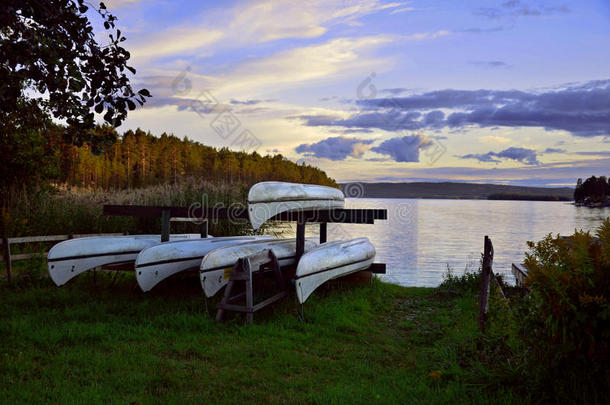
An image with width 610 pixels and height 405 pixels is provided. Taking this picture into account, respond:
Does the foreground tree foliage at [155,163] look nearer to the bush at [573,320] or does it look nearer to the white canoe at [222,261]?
the white canoe at [222,261]

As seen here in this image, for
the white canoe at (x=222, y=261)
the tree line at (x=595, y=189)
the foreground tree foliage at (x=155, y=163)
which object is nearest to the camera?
the white canoe at (x=222, y=261)

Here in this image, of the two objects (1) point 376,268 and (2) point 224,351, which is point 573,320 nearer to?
(2) point 224,351

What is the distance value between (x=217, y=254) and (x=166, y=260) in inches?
32.6

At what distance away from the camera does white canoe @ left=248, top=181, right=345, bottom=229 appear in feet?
21.2

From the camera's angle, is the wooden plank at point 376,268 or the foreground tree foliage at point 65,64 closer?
the foreground tree foliage at point 65,64

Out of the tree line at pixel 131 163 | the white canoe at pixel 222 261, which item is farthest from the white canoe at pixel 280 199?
the tree line at pixel 131 163

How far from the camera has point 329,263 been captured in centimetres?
742

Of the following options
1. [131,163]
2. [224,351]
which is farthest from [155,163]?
[224,351]

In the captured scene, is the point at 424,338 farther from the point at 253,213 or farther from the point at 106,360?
A: the point at 106,360

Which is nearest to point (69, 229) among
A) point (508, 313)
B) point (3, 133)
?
point (3, 133)

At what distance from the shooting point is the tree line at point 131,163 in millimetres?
13211

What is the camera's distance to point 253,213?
641 cm

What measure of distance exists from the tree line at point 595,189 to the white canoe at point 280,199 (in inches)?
4116

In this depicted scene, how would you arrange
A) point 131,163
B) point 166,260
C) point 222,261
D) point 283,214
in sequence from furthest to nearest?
point 131,163
point 283,214
point 166,260
point 222,261
